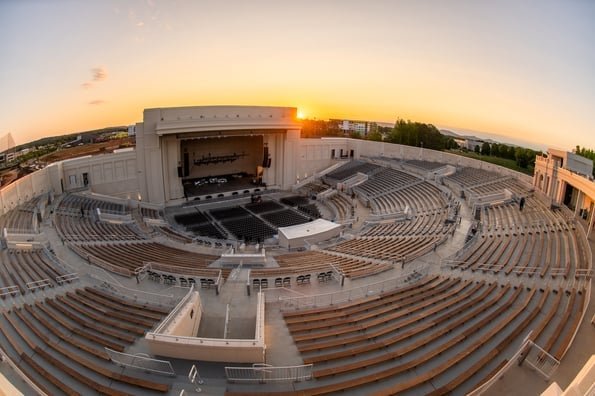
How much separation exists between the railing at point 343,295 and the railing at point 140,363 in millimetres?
4346

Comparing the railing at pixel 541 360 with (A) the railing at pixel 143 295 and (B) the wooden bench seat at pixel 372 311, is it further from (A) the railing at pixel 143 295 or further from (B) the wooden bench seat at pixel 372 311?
(A) the railing at pixel 143 295

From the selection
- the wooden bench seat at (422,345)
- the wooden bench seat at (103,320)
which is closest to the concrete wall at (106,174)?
A: the wooden bench seat at (103,320)

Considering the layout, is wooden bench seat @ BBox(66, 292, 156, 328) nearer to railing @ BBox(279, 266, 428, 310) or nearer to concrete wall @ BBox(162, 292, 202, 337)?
concrete wall @ BBox(162, 292, 202, 337)

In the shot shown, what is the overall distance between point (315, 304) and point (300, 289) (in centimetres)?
150

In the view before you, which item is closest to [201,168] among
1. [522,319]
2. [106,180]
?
[106,180]

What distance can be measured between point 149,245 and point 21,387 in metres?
13.7

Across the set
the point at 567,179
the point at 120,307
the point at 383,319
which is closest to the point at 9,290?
the point at 120,307

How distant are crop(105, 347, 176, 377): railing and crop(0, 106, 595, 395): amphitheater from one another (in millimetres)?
63

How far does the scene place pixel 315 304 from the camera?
11.3 m

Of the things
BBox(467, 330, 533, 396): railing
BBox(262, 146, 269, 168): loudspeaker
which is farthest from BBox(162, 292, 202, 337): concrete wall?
BBox(262, 146, 269, 168): loudspeaker

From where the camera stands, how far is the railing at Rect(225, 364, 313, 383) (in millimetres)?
7457

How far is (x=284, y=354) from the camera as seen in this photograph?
8453 mm

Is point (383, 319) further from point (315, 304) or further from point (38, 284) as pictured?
point (38, 284)

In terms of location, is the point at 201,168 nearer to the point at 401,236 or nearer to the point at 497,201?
the point at 401,236
